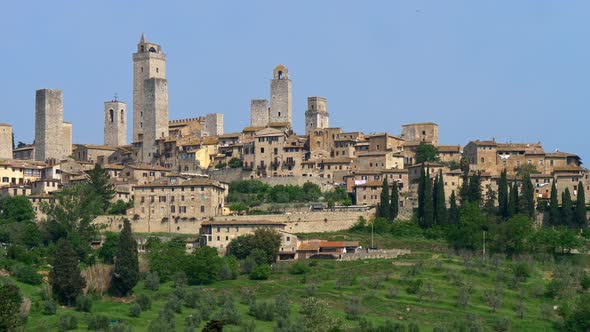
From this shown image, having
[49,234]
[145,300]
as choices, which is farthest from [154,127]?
[145,300]

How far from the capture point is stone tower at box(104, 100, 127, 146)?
11796 centimetres

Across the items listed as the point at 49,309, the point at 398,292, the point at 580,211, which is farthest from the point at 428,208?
the point at 49,309

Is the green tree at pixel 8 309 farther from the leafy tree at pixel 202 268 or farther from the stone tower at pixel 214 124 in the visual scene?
the stone tower at pixel 214 124

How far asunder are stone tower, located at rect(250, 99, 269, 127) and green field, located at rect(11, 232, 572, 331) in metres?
30.7

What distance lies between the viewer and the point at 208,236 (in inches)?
3413

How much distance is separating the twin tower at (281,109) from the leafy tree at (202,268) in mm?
32250

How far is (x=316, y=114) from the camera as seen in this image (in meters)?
113

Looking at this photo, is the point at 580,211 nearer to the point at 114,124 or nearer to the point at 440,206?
the point at 440,206

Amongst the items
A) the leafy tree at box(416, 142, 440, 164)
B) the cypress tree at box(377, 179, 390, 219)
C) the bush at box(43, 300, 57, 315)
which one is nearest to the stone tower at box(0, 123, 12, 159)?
the leafy tree at box(416, 142, 440, 164)

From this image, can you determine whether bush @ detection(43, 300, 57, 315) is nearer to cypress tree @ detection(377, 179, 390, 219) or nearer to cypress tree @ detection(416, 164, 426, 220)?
cypress tree @ detection(377, 179, 390, 219)

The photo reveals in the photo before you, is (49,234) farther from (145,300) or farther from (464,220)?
(464,220)

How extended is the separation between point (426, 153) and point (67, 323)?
40.0 meters

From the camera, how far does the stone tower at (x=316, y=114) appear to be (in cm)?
11225

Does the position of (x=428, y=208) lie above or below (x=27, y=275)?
above
